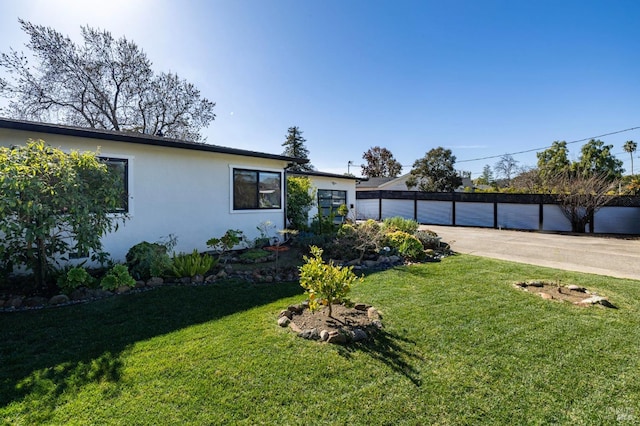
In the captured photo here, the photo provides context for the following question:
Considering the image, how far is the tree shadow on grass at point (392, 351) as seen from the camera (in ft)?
9.06

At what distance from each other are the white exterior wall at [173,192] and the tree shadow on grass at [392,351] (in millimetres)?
5913

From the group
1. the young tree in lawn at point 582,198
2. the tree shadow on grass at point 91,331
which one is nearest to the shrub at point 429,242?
the tree shadow on grass at point 91,331

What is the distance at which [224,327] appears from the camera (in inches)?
146

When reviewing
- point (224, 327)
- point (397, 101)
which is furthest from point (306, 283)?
point (397, 101)

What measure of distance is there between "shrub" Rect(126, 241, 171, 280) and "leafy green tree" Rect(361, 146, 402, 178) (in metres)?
42.1

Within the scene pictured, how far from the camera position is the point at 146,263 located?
223 inches

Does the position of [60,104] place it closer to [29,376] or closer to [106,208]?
[106,208]

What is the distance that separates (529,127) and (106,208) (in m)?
25.7

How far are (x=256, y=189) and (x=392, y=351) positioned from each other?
697 cm

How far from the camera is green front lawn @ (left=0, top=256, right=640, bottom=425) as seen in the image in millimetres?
2221

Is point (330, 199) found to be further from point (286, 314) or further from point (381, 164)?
point (381, 164)

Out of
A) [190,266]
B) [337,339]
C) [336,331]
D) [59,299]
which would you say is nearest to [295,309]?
[336,331]

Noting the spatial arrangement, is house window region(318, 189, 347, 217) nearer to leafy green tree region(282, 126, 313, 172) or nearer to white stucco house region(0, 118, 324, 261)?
white stucco house region(0, 118, 324, 261)

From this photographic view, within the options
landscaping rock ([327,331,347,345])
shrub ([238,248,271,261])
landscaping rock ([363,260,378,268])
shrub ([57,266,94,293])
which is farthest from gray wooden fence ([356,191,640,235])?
shrub ([57,266,94,293])
